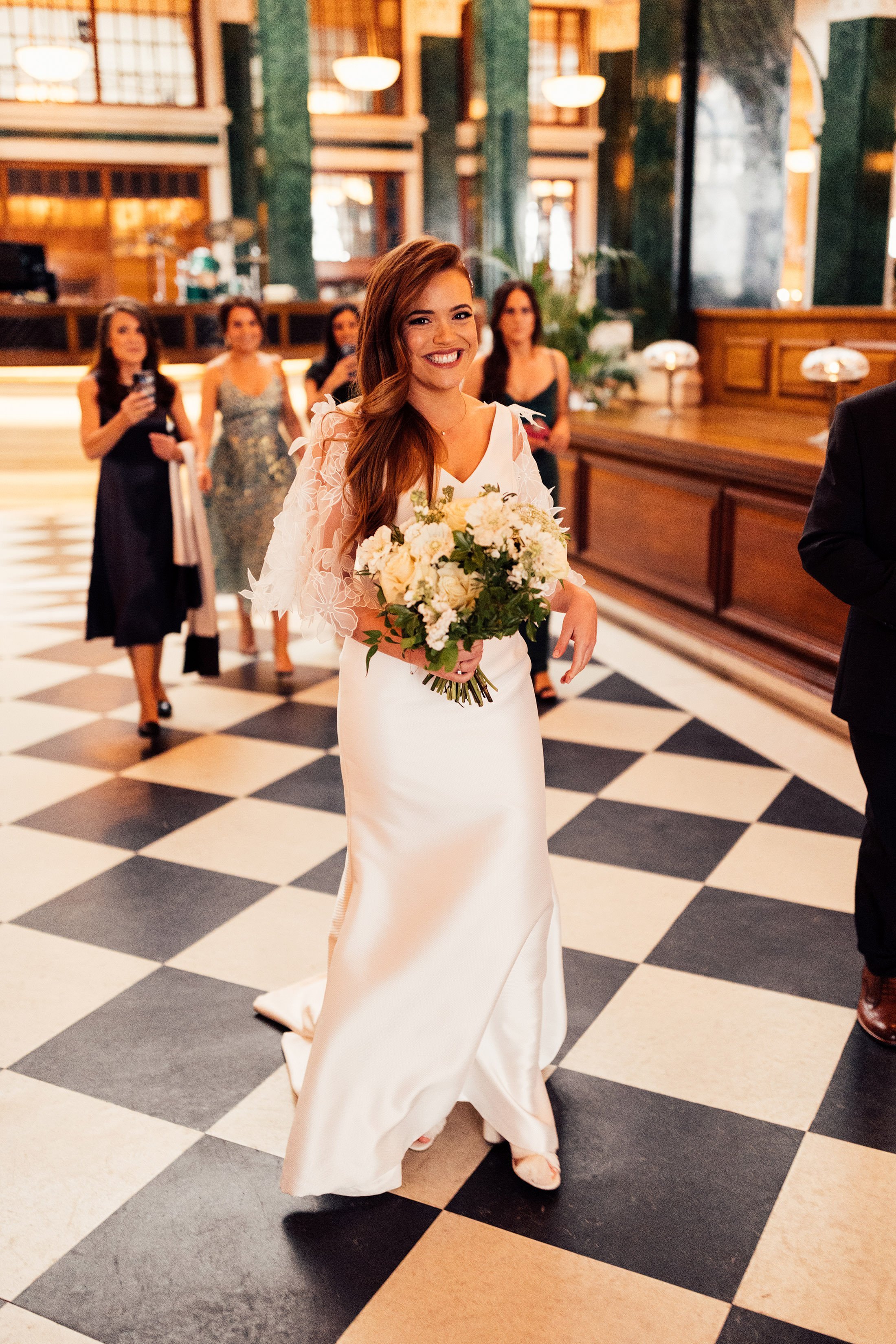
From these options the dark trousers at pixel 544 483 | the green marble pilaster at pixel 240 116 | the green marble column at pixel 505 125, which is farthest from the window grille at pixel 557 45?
the dark trousers at pixel 544 483

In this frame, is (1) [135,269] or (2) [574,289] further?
(1) [135,269]

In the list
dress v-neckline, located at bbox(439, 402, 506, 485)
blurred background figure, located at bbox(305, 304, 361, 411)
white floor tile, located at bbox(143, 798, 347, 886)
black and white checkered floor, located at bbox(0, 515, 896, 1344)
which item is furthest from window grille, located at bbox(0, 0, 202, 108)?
dress v-neckline, located at bbox(439, 402, 506, 485)

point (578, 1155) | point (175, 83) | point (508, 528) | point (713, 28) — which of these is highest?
point (175, 83)

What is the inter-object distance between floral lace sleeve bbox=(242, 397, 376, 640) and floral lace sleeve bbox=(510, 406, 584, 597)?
1.05 feet

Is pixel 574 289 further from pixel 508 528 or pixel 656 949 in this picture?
pixel 508 528

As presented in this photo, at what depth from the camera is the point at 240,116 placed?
17234mm

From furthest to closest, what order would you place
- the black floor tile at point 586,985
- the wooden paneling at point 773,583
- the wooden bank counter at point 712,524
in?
the wooden bank counter at point 712,524
the wooden paneling at point 773,583
the black floor tile at point 586,985

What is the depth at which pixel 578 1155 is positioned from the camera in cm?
214

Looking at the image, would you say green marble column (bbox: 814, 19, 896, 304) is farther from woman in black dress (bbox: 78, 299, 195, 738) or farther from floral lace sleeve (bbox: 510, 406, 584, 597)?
floral lace sleeve (bbox: 510, 406, 584, 597)

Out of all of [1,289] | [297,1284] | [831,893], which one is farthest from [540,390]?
[1,289]

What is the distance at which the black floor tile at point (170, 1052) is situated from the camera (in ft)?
→ 7.61

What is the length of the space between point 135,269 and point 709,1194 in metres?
18.2

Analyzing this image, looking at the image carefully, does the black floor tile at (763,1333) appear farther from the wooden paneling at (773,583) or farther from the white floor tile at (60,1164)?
the wooden paneling at (773,583)

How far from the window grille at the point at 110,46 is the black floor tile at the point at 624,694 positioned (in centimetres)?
1539
